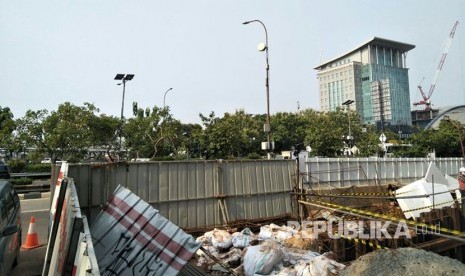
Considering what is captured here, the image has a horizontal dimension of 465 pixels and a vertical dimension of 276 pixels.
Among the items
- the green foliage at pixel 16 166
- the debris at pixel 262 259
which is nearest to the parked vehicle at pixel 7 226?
the debris at pixel 262 259

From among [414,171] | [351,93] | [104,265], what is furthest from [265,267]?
[351,93]

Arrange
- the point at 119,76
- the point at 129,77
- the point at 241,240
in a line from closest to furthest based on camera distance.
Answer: the point at 241,240
the point at 129,77
the point at 119,76

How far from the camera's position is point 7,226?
221 inches

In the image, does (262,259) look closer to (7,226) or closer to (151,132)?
(7,226)

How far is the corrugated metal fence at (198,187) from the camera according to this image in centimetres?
1010

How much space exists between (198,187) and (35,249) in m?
4.90

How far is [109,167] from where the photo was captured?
10.3m

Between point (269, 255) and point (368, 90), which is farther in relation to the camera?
point (368, 90)

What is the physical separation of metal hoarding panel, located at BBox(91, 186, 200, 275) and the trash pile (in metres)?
2.45

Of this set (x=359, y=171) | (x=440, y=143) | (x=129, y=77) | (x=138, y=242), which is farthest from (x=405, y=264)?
(x=440, y=143)

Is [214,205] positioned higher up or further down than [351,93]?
further down

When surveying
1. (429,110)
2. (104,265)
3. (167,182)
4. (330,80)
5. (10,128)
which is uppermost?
(330,80)

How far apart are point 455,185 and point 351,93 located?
393 feet

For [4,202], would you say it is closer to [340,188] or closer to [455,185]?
[340,188]
